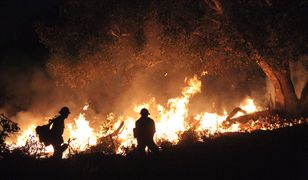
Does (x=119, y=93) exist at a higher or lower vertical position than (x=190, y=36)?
higher

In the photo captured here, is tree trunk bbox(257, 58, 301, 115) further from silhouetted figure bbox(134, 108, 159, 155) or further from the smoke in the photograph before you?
the smoke

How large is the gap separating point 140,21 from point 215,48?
415cm

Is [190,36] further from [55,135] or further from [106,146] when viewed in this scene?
[55,135]

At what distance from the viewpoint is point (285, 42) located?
15836 mm

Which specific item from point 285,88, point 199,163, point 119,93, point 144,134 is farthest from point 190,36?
point 119,93

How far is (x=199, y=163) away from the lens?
10383mm

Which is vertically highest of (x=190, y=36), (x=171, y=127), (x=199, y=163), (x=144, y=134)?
(x=190, y=36)

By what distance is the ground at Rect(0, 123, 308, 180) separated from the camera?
9.35 meters

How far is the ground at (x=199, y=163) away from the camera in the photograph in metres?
9.35

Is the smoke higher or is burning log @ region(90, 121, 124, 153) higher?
the smoke

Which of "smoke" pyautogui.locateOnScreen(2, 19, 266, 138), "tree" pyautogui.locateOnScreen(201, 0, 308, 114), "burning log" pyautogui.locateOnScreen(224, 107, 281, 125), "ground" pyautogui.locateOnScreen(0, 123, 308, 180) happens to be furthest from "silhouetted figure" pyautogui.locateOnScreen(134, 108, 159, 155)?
"smoke" pyautogui.locateOnScreen(2, 19, 266, 138)

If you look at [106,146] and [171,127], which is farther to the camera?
A: [171,127]

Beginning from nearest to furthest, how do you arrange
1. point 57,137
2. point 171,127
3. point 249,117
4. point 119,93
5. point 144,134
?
point 144,134
point 57,137
point 249,117
point 171,127
point 119,93

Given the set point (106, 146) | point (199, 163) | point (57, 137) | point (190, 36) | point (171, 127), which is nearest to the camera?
point (199, 163)
